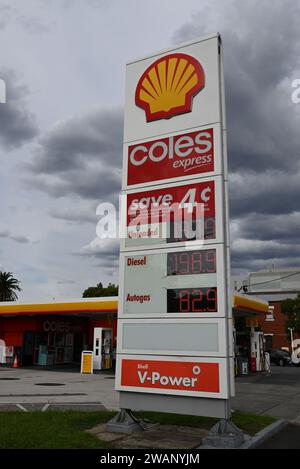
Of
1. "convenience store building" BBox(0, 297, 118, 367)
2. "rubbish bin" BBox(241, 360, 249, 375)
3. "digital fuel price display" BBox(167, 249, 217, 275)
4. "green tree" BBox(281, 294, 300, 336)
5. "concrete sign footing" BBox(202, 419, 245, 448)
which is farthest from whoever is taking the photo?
"green tree" BBox(281, 294, 300, 336)

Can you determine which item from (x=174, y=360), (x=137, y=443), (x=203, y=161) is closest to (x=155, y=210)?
(x=203, y=161)

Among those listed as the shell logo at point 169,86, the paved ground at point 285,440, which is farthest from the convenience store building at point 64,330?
the shell logo at point 169,86

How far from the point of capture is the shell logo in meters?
10.0

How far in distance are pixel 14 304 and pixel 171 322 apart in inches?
881

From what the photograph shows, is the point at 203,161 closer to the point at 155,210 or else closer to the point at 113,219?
the point at 155,210

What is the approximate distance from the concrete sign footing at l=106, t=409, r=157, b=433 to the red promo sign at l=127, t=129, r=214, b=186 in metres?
5.07

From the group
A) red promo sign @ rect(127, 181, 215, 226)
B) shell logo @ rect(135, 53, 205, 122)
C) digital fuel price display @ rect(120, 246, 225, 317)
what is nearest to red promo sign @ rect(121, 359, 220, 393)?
digital fuel price display @ rect(120, 246, 225, 317)

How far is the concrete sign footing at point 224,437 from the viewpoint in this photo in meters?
8.10

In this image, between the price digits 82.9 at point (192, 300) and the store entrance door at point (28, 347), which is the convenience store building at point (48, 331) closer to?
the store entrance door at point (28, 347)

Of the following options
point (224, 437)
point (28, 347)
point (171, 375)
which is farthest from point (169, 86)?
point (28, 347)

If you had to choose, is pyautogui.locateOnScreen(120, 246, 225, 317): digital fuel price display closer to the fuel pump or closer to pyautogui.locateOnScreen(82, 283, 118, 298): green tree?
the fuel pump

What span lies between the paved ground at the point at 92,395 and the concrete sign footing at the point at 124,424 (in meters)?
3.46

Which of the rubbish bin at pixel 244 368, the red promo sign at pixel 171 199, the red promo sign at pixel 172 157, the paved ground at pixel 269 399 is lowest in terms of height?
the paved ground at pixel 269 399

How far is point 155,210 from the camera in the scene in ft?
32.4
